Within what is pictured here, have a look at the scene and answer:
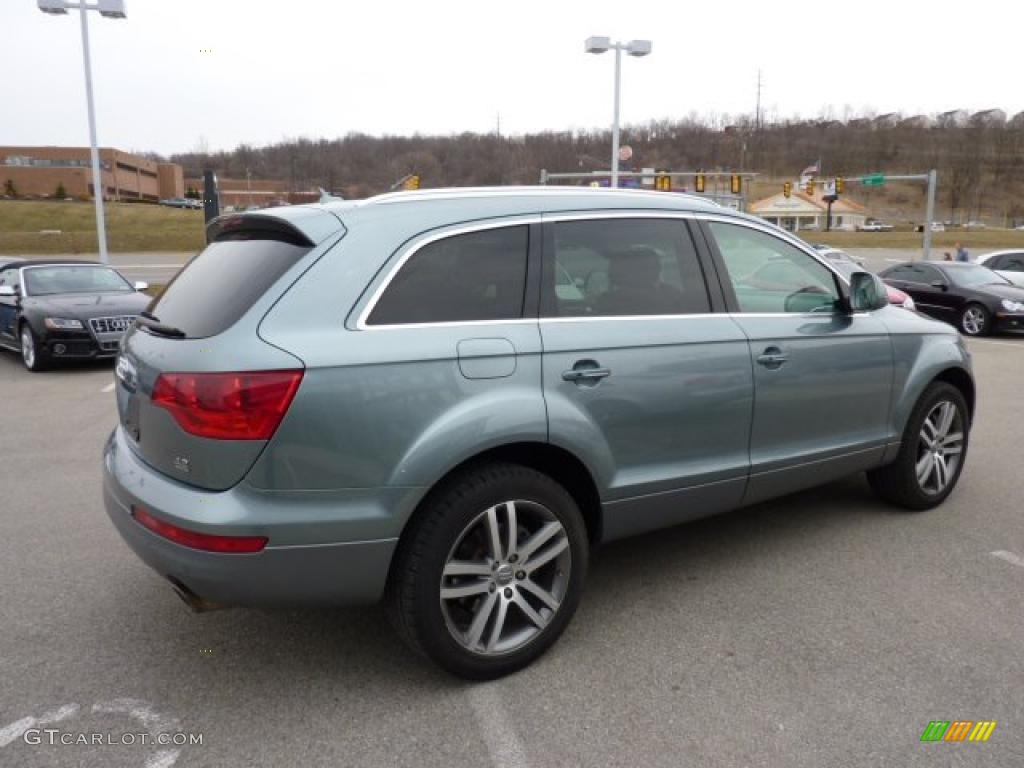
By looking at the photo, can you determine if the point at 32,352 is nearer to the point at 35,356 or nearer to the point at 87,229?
the point at 35,356

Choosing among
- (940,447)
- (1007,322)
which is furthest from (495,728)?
(1007,322)

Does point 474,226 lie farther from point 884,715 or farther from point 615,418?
point 884,715

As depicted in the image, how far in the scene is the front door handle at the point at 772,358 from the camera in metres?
3.66

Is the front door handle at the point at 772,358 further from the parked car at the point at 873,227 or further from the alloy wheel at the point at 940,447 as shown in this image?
the parked car at the point at 873,227

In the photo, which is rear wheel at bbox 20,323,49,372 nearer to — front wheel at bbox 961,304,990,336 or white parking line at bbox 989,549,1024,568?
white parking line at bbox 989,549,1024,568

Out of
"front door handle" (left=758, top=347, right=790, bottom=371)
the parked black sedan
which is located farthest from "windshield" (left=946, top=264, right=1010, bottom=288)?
"front door handle" (left=758, top=347, right=790, bottom=371)

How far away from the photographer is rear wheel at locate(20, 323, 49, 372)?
393 inches

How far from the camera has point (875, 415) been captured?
4285mm

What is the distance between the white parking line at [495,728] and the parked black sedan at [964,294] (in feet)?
46.3

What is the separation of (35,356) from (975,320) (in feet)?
48.7

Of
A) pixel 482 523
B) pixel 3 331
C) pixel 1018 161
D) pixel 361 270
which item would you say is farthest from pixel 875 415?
pixel 1018 161

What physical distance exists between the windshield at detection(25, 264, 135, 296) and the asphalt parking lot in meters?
7.49

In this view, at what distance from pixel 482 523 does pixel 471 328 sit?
0.70 m

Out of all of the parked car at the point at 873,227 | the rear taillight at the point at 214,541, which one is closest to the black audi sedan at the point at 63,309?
the rear taillight at the point at 214,541
